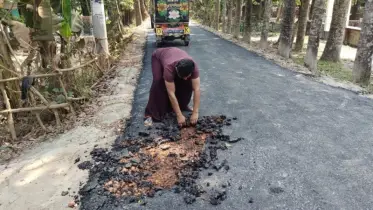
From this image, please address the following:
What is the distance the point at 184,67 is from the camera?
4680 millimetres

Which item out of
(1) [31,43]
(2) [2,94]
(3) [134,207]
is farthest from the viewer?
(1) [31,43]

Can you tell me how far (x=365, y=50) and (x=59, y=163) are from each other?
314 inches

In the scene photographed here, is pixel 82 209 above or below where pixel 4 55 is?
below

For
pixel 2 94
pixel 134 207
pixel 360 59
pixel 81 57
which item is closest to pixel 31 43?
pixel 2 94

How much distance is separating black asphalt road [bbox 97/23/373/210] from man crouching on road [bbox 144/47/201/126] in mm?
475

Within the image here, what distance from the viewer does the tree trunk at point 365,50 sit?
8328 millimetres

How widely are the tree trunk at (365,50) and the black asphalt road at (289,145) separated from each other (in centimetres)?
144

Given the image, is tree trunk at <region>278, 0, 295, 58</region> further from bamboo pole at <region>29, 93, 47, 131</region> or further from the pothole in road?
bamboo pole at <region>29, 93, 47, 131</region>

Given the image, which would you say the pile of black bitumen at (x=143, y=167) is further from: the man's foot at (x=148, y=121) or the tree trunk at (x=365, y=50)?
the tree trunk at (x=365, y=50)

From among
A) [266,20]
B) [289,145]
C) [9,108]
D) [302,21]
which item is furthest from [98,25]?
[302,21]

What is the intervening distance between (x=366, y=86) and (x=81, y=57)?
7.40 meters

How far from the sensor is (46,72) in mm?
6594

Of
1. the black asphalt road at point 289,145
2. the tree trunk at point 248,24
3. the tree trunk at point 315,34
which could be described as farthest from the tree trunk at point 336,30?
the tree trunk at point 248,24

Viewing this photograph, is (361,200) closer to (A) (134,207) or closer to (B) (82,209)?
(A) (134,207)
